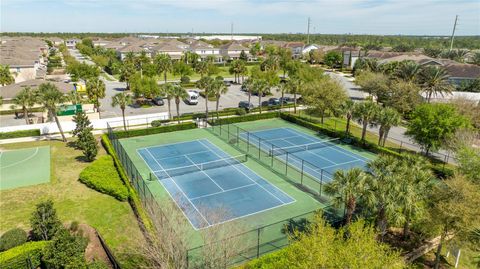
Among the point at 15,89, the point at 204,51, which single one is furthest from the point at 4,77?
the point at 204,51

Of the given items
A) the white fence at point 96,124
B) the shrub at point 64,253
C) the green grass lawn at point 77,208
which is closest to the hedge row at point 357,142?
the white fence at point 96,124

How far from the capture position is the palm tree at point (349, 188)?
18391 mm

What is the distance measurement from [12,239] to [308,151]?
91.5 feet

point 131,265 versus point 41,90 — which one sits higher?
point 41,90

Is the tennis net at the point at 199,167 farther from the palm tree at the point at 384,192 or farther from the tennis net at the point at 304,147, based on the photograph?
the palm tree at the point at 384,192

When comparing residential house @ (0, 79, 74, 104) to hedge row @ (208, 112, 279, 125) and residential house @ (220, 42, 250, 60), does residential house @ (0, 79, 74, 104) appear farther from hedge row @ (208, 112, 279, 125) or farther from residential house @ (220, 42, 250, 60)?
residential house @ (220, 42, 250, 60)

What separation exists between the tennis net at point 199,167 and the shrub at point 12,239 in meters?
11.7

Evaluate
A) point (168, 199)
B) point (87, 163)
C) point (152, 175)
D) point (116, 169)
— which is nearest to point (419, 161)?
point (168, 199)

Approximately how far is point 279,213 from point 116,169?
640 inches

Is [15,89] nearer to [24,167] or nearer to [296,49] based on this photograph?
[24,167]

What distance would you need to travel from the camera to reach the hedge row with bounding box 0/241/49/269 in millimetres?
17402

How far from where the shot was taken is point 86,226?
21844 mm

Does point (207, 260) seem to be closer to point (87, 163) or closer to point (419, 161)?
point (419, 161)

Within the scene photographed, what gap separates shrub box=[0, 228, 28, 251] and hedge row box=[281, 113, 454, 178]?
32.5 metres
